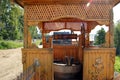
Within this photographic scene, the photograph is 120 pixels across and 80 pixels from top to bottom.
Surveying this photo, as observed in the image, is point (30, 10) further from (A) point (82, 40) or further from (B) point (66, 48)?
(B) point (66, 48)

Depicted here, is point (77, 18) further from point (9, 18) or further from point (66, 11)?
point (9, 18)

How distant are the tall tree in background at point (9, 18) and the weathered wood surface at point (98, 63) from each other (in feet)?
68.5

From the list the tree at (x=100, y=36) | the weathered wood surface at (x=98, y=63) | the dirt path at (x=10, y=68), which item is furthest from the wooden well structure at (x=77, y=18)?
the tree at (x=100, y=36)

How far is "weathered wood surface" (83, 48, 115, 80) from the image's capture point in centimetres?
595

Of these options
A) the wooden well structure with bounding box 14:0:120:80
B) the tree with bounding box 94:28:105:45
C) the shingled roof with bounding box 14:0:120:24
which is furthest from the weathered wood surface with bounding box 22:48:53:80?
the tree with bounding box 94:28:105:45

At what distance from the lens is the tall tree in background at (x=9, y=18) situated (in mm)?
28858

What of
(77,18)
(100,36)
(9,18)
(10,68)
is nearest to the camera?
(77,18)

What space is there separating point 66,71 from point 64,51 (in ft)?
7.46

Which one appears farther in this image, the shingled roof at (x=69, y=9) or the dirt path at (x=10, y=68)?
the dirt path at (x=10, y=68)

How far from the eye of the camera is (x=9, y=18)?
115ft

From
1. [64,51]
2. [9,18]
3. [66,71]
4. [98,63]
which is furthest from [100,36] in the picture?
[98,63]

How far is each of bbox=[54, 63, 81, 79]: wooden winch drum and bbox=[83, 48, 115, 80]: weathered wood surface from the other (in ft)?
3.50

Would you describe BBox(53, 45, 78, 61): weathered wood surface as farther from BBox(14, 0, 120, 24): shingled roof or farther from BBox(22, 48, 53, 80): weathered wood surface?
BBox(14, 0, 120, 24): shingled roof

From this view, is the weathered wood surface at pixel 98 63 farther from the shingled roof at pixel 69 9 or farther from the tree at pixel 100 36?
the tree at pixel 100 36
